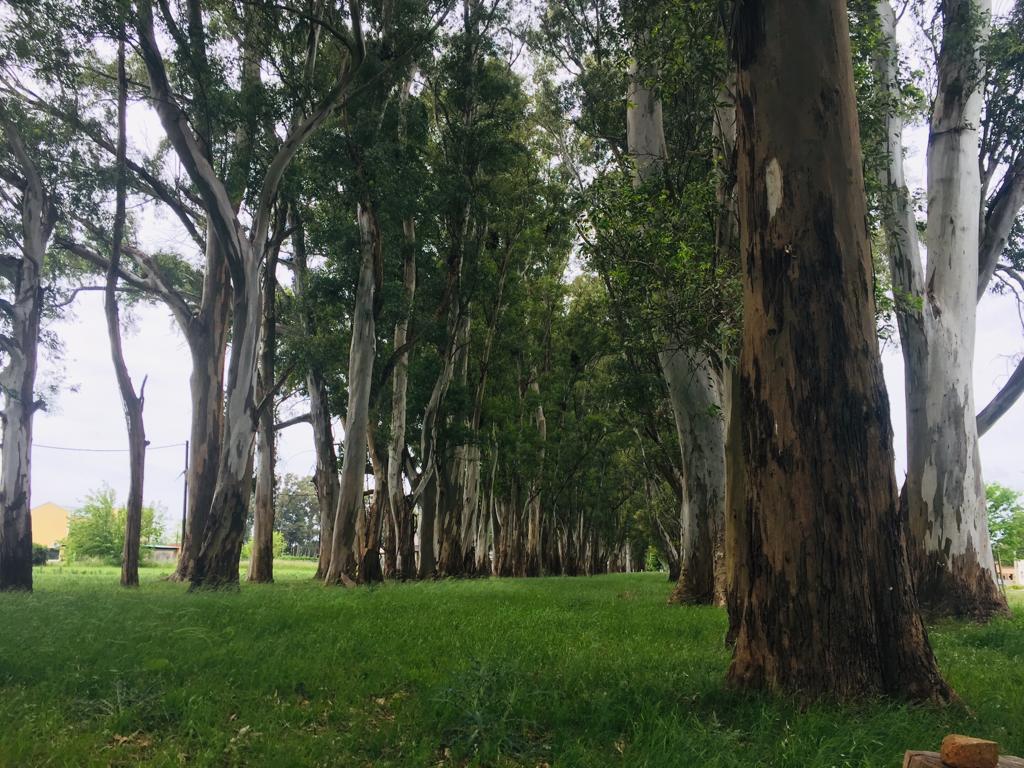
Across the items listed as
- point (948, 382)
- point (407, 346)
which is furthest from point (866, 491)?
point (407, 346)

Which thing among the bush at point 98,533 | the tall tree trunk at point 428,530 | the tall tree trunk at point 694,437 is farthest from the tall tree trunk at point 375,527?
the bush at point 98,533

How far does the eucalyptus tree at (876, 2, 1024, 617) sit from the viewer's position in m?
→ 10.5

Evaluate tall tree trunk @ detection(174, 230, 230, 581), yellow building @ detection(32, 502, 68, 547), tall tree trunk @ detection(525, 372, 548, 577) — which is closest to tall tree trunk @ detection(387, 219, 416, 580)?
tall tree trunk @ detection(174, 230, 230, 581)

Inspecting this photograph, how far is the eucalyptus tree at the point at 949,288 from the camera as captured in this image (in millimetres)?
10508

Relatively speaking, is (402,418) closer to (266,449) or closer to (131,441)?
(266,449)

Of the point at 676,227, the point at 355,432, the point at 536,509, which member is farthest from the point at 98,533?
the point at 676,227

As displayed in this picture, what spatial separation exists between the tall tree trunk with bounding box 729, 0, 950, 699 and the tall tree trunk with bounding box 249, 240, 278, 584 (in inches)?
583

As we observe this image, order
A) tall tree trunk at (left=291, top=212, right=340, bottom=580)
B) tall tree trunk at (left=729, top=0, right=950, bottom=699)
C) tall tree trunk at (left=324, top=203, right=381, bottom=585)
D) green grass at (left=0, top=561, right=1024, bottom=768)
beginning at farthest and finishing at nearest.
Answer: tall tree trunk at (left=291, top=212, right=340, bottom=580) < tall tree trunk at (left=324, top=203, right=381, bottom=585) < tall tree trunk at (left=729, top=0, right=950, bottom=699) < green grass at (left=0, top=561, right=1024, bottom=768)

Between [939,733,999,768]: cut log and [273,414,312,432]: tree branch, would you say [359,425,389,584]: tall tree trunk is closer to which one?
[273,414,312,432]: tree branch

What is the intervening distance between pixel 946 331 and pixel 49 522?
102 metres

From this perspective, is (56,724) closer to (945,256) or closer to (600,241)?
(600,241)

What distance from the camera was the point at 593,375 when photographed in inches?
1146

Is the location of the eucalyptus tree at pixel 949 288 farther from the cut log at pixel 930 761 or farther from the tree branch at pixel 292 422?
the tree branch at pixel 292 422

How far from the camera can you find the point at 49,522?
87.5 m
